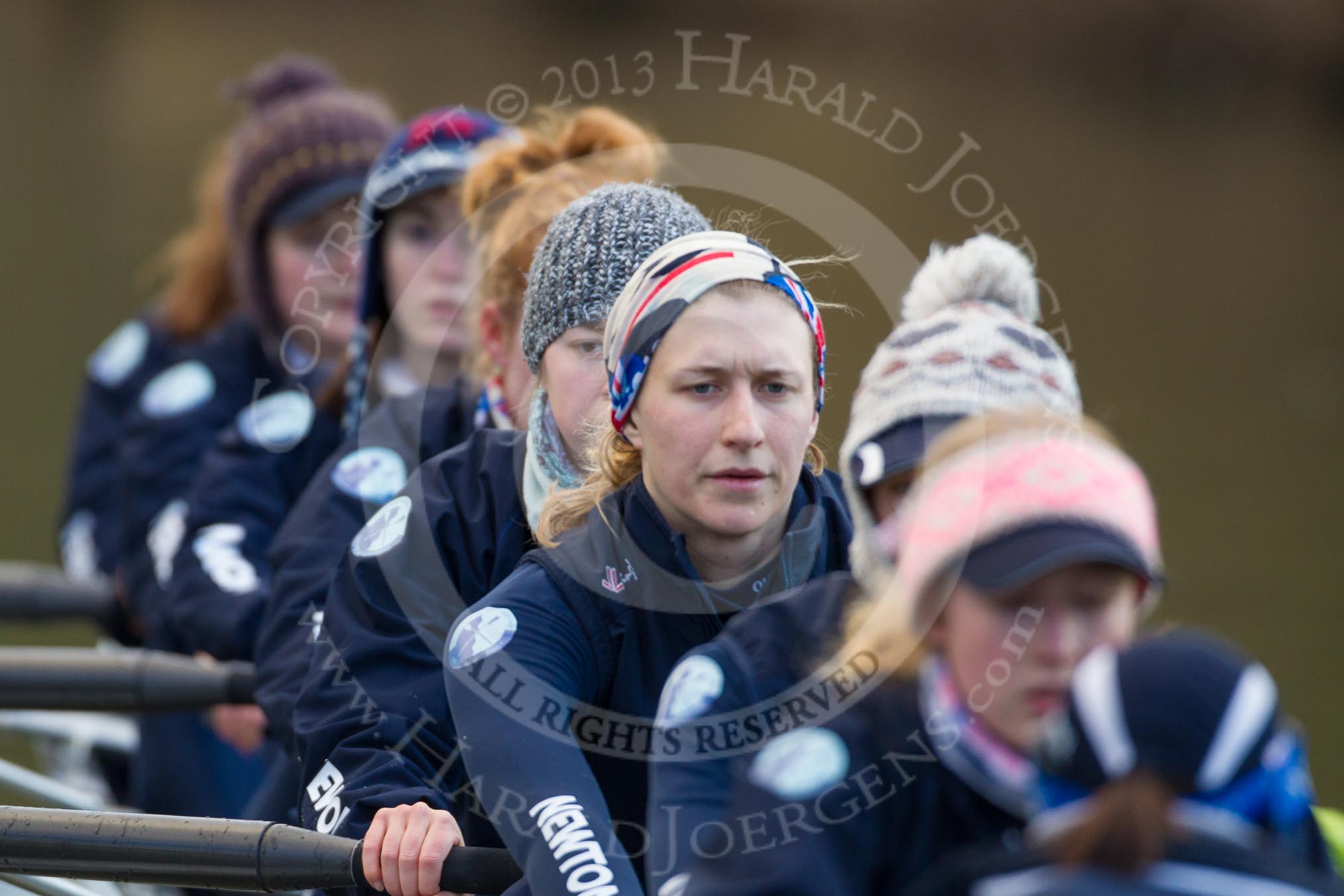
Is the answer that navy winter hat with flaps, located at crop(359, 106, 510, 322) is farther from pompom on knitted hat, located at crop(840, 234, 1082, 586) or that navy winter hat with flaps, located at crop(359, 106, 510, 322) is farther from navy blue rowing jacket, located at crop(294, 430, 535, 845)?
pompom on knitted hat, located at crop(840, 234, 1082, 586)

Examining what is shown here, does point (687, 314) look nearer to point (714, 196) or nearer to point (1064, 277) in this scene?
point (714, 196)

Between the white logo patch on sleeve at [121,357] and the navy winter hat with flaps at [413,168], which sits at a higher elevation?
the white logo patch on sleeve at [121,357]

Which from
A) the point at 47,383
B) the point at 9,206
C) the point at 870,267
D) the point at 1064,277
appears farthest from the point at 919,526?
the point at 9,206

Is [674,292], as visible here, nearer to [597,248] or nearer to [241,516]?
[597,248]

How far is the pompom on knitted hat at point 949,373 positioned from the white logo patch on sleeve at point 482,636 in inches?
13.7

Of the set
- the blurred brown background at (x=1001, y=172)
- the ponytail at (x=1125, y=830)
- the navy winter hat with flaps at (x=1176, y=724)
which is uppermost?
the blurred brown background at (x=1001, y=172)

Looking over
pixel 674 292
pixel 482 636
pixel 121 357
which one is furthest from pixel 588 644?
pixel 121 357

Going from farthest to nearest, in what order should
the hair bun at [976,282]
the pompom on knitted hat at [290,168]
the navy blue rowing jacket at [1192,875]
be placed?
the pompom on knitted hat at [290,168] → the hair bun at [976,282] → the navy blue rowing jacket at [1192,875]

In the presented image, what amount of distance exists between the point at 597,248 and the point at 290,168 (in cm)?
158

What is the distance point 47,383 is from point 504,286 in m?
5.65

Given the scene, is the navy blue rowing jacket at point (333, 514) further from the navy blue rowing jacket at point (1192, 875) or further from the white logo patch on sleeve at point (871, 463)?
the navy blue rowing jacket at point (1192, 875)

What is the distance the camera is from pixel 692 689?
1.55 meters

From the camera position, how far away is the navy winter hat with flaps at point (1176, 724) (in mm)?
1104

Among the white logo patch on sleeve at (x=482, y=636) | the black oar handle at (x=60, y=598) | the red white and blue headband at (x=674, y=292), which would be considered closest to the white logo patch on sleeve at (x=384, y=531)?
the white logo patch on sleeve at (x=482, y=636)
